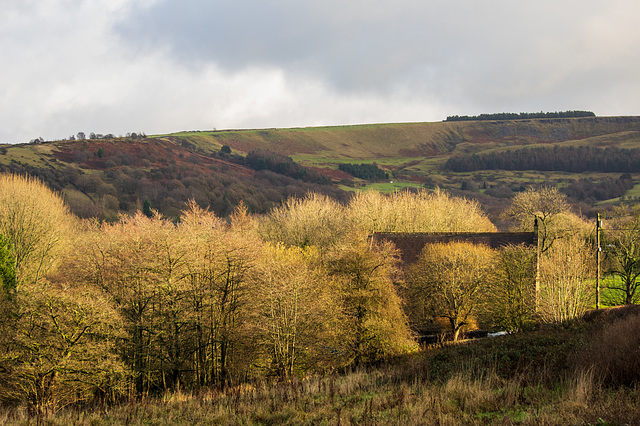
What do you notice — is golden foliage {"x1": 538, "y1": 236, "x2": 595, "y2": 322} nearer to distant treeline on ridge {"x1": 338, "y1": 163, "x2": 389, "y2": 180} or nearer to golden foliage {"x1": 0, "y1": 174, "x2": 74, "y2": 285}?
golden foliage {"x1": 0, "y1": 174, "x2": 74, "y2": 285}

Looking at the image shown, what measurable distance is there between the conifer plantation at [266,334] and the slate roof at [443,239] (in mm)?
3697

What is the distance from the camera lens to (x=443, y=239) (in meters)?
46.8

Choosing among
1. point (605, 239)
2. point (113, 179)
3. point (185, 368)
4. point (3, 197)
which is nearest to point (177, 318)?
point (185, 368)

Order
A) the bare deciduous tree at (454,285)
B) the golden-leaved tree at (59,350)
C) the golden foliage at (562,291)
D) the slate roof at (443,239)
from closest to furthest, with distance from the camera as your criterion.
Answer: the golden-leaved tree at (59,350), the golden foliage at (562,291), the bare deciduous tree at (454,285), the slate roof at (443,239)

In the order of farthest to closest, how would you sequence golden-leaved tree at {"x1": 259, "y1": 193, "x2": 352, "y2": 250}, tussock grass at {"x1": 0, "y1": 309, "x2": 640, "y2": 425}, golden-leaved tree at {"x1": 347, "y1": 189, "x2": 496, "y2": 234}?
golden-leaved tree at {"x1": 347, "y1": 189, "x2": 496, "y2": 234} → golden-leaved tree at {"x1": 259, "y1": 193, "x2": 352, "y2": 250} → tussock grass at {"x1": 0, "y1": 309, "x2": 640, "y2": 425}

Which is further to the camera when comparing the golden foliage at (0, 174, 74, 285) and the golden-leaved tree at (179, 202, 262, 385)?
the golden foliage at (0, 174, 74, 285)

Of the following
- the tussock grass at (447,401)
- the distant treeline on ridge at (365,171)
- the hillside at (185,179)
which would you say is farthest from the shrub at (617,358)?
the distant treeline on ridge at (365,171)

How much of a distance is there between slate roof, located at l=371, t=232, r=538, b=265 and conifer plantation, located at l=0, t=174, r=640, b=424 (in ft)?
12.1

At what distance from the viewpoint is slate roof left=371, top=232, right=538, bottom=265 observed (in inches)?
1810

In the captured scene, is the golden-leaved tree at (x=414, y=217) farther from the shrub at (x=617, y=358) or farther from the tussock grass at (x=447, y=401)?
the shrub at (x=617, y=358)

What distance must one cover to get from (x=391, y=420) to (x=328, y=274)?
2350 centimetres

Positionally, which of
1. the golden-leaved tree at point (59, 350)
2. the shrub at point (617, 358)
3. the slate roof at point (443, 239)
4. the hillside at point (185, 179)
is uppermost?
→ the hillside at point (185, 179)

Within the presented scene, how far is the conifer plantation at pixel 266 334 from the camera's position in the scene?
13742mm

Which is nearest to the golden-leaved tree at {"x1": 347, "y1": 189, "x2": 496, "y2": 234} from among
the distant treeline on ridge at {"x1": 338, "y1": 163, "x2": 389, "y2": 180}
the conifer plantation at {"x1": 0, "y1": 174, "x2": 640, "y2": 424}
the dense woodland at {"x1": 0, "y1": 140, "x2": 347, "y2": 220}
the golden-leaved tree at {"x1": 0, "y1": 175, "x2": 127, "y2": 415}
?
the conifer plantation at {"x1": 0, "y1": 174, "x2": 640, "y2": 424}
